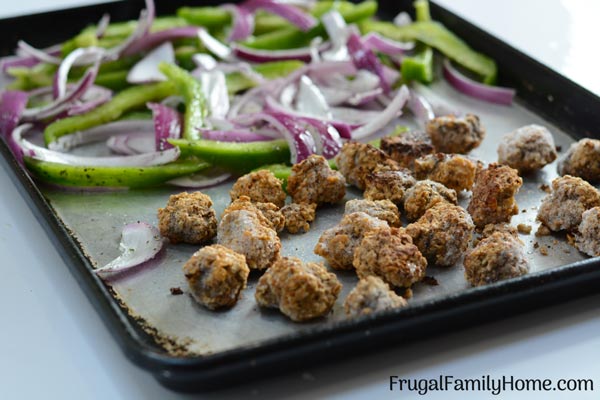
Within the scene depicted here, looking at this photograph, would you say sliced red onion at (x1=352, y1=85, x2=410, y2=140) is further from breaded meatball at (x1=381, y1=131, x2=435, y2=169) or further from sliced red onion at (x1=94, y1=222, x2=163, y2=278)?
sliced red onion at (x1=94, y1=222, x2=163, y2=278)

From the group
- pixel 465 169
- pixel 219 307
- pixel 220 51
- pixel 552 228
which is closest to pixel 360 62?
pixel 220 51

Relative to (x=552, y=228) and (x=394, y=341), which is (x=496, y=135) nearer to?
(x=552, y=228)

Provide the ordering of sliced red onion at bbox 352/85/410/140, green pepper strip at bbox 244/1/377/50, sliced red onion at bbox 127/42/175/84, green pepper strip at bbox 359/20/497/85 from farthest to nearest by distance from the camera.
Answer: green pepper strip at bbox 244/1/377/50, green pepper strip at bbox 359/20/497/85, sliced red onion at bbox 127/42/175/84, sliced red onion at bbox 352/85/410/140

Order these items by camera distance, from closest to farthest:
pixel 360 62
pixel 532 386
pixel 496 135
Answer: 1. pixel 532 386
2. pixel 496 135
3. pixel 360 62

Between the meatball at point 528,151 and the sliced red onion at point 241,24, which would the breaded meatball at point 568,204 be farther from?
the sliced red onion at point 241,24

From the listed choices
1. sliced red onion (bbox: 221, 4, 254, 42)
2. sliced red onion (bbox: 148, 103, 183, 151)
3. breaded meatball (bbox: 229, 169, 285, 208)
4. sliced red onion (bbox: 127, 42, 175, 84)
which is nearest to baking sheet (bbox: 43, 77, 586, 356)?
breaded meatball (bbox: 229, 169, 285, 208)

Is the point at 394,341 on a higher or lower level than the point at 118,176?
higher

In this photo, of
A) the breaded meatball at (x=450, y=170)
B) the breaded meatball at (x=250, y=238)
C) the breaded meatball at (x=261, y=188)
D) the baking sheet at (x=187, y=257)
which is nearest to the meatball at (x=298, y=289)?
the baking sheet at (x=187, y=257)
